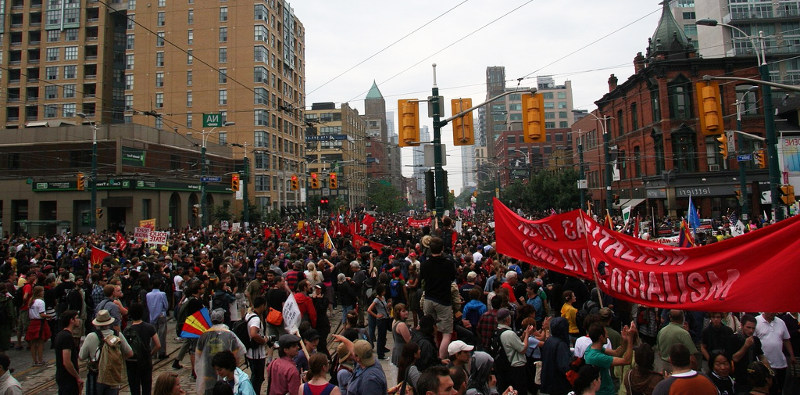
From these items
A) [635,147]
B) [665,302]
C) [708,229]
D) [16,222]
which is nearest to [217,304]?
[665,302]

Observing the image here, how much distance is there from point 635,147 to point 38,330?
48.5 metres

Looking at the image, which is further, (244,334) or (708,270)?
(244,334)

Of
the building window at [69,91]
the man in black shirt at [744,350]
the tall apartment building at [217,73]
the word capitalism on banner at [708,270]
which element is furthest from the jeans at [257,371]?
the building window at [69,91]

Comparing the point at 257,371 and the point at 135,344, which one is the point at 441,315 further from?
the point at 135,344

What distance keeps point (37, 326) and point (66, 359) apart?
4276 millimetres

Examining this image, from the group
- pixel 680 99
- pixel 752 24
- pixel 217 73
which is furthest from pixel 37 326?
pixel 752 24

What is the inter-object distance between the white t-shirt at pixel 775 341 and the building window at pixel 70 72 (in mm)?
80520

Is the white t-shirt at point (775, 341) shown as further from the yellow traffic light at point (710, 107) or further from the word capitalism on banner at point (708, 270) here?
the yellow traffic light at point (710, 107)

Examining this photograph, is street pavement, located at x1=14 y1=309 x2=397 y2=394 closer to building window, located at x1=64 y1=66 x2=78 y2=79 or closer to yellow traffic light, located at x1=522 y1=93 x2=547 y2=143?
yellow traffic light, located at x1=522 y1=93 x2=547 y2=143

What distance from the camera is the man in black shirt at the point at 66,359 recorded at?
6.66 m

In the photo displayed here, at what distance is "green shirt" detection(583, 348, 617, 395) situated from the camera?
5.61m

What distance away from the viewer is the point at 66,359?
662 cm

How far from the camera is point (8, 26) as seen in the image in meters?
68.2

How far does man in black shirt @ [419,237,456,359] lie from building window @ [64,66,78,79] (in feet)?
254
